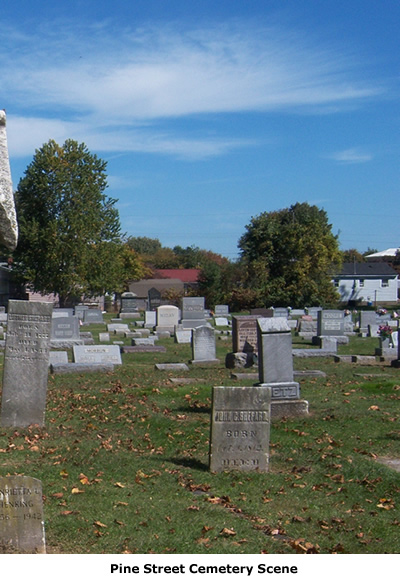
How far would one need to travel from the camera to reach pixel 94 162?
2370 inches

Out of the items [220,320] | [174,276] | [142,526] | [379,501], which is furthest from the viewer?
[174,276]

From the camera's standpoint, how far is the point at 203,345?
71.0ft

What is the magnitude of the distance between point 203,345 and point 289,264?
124 feet

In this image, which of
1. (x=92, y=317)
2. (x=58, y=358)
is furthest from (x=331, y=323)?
(x=92, y=317)

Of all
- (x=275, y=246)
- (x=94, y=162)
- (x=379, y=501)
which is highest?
(x=94, y=162)

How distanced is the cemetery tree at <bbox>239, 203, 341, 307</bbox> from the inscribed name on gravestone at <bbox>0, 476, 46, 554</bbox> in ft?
172

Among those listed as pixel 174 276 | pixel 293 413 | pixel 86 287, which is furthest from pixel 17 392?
pixel 174 276

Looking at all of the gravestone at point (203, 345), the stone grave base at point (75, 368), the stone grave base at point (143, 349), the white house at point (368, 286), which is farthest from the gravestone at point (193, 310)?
the white house at point (368, 286)

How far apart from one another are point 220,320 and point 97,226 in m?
20.4

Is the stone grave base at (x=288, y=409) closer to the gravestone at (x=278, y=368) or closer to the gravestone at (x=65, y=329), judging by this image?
the gravestone at (x=278, y=368)

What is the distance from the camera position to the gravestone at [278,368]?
485 inches

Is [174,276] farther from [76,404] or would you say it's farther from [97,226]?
[76,404]

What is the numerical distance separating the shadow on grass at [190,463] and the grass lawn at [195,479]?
2cm

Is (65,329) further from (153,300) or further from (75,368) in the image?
(153,300)
